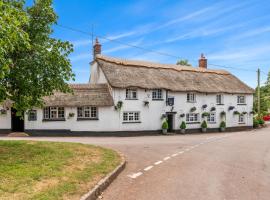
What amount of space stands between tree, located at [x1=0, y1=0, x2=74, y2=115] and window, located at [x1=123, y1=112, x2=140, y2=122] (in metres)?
20.4

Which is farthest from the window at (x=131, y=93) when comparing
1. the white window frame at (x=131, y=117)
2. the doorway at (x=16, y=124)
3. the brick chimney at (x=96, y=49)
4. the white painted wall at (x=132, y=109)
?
the doorway at (x=16, y=124)

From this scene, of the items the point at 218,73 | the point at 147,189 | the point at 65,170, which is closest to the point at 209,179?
the point at 147,189

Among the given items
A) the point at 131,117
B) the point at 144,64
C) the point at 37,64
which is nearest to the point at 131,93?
the point at 131,117

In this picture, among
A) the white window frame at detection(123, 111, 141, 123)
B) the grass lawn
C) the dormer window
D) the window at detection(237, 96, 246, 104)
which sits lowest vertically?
the grass lawn

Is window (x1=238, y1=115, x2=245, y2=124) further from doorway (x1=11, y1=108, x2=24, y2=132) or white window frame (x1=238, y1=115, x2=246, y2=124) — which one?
doorway (x1=11, y1=108, x2=24, y2=132)

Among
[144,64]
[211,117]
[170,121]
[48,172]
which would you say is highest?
[144,64]

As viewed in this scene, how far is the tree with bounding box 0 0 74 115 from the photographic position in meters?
13.3

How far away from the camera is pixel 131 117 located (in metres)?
35.3

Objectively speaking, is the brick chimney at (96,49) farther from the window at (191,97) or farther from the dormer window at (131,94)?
the window at (191,97)

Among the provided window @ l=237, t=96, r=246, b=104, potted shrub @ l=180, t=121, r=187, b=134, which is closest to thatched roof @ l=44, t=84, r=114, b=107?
potted shrub @ l=180, t=121, r=187, b=134

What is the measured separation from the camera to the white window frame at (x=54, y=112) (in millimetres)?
33094

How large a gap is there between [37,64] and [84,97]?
2039 centimetres

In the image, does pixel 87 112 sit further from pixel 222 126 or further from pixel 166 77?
pixel 222 126

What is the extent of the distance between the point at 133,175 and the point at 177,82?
97.3 feet
